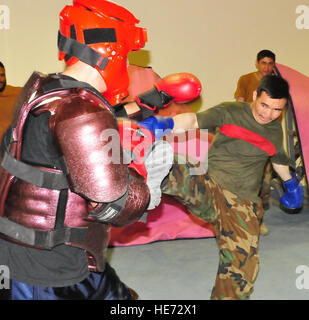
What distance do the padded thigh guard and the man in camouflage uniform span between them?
46.2 inches

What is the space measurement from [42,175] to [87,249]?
0.29 metres

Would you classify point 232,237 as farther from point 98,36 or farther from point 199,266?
point 98,36

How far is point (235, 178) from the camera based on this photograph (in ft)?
9.96

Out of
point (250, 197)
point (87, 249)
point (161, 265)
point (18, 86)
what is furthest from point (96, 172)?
point (18, 86)

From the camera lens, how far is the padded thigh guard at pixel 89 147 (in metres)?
1.30

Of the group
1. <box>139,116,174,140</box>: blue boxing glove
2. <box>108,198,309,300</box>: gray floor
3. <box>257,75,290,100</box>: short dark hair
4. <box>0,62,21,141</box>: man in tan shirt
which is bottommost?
<box>108,198,309,300</box>: gray floor

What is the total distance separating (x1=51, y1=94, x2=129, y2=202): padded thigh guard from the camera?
130cm

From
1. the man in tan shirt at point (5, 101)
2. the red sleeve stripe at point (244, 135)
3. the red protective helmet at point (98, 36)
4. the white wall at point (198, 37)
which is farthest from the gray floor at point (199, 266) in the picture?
the white wall at point (198, 37)

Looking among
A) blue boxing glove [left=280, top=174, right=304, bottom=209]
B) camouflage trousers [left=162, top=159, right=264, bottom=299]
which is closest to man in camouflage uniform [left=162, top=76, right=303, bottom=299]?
camouflage trousers [left=162, top=159, right=264, bottom=299]

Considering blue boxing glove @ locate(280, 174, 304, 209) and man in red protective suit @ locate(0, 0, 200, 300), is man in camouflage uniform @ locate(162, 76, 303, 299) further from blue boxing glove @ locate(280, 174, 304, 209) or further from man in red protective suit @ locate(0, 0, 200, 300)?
man in red protective suit @ locate(0, 0, 200, 300)

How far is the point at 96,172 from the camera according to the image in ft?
4.32

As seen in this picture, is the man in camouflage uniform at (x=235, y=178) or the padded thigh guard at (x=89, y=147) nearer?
the padded thigh guard at (x=89, y=147)

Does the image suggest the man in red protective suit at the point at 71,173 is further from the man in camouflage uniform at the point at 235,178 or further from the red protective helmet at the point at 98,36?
the man in camouflage uniform at the point at 235,178

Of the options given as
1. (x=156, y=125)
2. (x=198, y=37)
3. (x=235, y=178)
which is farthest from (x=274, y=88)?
(x=198, y=37)
